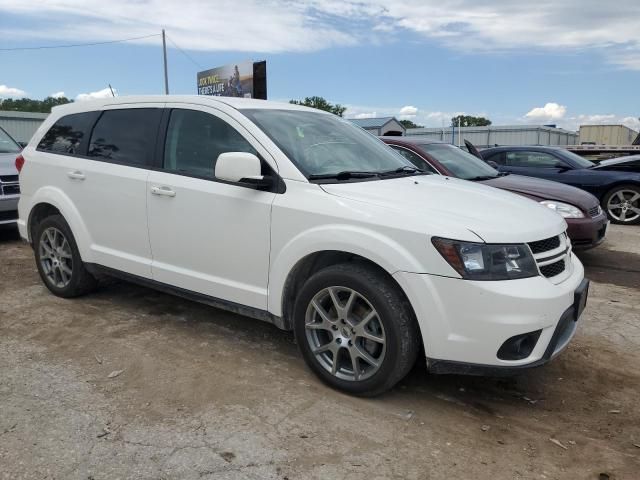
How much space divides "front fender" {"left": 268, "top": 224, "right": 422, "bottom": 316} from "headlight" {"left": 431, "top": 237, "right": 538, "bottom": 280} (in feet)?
0.57

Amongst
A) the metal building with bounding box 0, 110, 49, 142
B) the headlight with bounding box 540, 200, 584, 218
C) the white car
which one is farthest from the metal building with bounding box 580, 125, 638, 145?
the white car

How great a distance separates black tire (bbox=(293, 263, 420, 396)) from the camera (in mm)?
3055

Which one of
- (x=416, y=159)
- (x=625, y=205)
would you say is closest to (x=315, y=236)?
(x=416, y=159)

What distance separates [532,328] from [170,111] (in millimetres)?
2953

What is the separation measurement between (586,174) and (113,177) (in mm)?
8445

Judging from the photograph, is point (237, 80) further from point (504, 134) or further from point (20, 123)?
point (504, 134)

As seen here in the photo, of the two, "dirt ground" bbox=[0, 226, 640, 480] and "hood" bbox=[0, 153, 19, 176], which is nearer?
"dirt ground" bbox=[0, 226, 640, 480]

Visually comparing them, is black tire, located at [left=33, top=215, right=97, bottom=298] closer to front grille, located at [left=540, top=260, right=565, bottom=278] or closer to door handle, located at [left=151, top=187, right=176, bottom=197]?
door handle, located at [left=151, top=187, right=176, bottom=197]

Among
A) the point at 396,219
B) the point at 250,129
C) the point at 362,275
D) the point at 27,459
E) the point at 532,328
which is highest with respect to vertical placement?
the point at 250,129

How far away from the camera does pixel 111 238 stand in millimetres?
4496

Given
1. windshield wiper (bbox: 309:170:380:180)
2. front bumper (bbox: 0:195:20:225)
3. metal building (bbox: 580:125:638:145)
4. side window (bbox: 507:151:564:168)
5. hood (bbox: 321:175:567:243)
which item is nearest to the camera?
hood (bbox: 321:175:567:243)

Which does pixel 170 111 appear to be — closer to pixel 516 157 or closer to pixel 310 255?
pixel 310 255

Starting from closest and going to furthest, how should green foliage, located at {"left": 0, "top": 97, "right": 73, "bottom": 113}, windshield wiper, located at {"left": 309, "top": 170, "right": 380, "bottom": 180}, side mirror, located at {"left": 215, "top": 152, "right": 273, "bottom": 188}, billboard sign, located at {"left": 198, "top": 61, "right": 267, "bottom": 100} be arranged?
side mirror, located at {"left": 215, "top": 152, "right": 273, "bottom": 188} < windshield wiper, located at {"left": 309, "top": 170, "right": 380, "bottom": 180} < billboard sign, located at {"left": 198, "top": 61, "right": 267, "bottom": 100} < green foliage, located at {"left": 0, "top": 97, "right": 73, "bottom": 113}

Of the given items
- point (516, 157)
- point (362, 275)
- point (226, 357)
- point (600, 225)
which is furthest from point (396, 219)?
point (516, 157)
